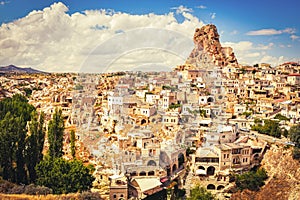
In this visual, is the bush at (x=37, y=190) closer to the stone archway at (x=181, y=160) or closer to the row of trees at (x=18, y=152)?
the row of trees at (x=18, y=152)

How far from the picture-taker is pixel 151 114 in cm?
1639

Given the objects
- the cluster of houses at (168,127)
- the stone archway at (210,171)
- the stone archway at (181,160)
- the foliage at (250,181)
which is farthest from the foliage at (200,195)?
the stone archway at (181,160)

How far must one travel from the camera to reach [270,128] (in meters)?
14.1

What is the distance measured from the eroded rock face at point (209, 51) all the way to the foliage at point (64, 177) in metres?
22.6

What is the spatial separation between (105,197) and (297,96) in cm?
1532

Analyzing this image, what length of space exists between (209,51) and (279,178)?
23410mm

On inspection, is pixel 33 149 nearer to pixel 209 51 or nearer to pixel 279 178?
pixel 279 178

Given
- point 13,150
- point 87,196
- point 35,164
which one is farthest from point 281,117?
point 13,150

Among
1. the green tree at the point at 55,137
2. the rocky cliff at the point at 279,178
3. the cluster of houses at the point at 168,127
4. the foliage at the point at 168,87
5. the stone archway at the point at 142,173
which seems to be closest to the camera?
the rocky cliff at the point at 279,178

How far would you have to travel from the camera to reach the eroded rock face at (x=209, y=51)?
32.0m

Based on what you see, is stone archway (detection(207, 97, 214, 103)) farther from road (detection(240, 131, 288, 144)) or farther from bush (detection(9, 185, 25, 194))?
bush (detection(9, 185, 25, 194))

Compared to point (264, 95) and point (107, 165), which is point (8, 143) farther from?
point (264, 95)

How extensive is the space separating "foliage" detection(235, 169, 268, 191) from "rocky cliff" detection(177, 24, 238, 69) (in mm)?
20579

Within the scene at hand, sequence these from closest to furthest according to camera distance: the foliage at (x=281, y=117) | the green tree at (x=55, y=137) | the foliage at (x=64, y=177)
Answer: the foliage at (x=64, y=177) → the green tree at (x=55, y=137) → the foliage at (x=281, y=117)
